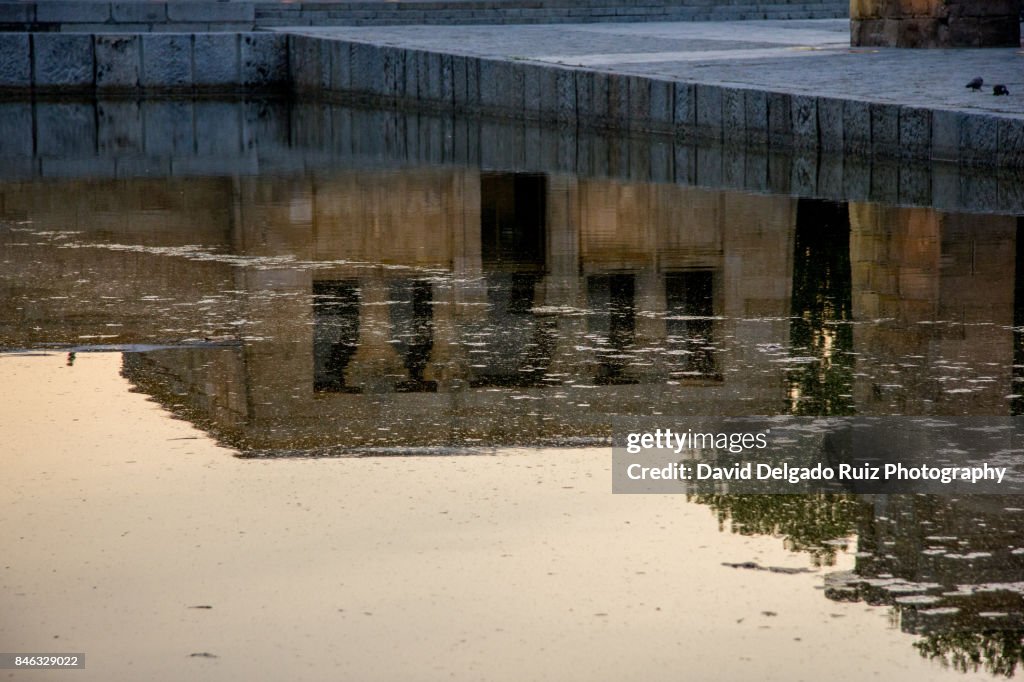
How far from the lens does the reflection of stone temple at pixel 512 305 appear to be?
5559 mm

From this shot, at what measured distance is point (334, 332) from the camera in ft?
22.4

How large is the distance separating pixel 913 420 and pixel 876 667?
1.94m

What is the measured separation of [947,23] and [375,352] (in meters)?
13.4

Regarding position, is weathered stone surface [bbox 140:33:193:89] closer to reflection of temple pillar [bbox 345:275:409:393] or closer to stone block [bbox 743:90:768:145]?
stone block [bbox 743:90:768:145]

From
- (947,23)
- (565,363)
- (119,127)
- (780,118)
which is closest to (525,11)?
(947,23)

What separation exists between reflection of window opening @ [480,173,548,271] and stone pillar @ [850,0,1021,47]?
7401 millimetres

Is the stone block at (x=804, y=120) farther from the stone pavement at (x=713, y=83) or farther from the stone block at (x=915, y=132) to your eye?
the stone block at (x=915, y=132)

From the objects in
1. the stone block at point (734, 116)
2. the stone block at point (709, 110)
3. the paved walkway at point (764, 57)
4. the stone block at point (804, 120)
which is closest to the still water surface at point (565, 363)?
the stone block at point (804, 120)

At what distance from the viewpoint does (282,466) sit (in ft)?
16.0

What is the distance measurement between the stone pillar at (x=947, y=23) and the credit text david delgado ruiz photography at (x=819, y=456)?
13978 millimetres

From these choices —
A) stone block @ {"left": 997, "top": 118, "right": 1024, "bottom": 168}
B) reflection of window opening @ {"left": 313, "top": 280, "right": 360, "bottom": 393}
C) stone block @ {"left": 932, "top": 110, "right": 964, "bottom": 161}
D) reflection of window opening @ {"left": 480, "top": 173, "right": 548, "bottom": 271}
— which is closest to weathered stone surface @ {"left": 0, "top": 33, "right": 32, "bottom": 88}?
reflection of window opening @ {"left": 480, "top": 173, "right": 548, "bottom": 271}

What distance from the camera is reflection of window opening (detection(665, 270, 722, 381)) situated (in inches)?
239

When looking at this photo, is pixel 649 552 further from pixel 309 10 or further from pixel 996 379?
pixel 309 10

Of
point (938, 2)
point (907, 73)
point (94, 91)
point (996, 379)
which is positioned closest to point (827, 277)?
point (996, 379)
